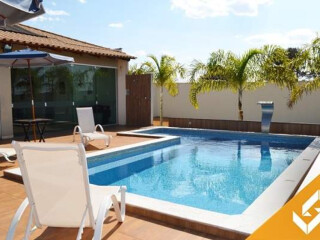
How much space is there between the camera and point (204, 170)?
7.71m

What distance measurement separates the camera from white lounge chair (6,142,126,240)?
288 cm

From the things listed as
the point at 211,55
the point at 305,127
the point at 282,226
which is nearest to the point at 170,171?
the point at 282,226

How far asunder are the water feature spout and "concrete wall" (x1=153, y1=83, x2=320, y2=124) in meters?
5.71

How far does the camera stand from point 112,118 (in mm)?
15773

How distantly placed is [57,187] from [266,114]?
34.2 feet

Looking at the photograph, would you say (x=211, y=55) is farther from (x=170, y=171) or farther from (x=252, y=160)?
(x=170, y=171)

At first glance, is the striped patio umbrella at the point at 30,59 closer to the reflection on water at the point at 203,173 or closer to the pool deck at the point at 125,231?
the reflection on water at the point at 203,173

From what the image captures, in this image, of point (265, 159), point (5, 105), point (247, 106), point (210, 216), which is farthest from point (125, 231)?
point (247, 106)

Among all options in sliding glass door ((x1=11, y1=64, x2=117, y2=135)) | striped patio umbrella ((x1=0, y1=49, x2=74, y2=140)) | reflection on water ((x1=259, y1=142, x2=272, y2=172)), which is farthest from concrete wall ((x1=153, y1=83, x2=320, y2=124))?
striped patio umbrella ((x1=0, y1=49, x2=74, y2=140))

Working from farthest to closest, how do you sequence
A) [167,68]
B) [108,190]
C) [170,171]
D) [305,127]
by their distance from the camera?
[167,68], [305,127], [170,171], [108,190]

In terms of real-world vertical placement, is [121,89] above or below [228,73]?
below

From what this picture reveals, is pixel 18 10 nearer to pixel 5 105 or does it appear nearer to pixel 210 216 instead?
pixel 210 216

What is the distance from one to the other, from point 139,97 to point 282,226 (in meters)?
12.1

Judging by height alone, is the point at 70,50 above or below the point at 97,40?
below
